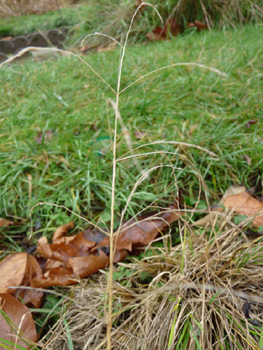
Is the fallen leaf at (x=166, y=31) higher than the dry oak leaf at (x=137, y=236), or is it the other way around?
the fallen leaf at (x=166, y=31)

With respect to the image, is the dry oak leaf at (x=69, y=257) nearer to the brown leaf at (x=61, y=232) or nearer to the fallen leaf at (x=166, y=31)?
the brown leaf at (x=61, y=232)

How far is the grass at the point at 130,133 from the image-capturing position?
4.99 feet

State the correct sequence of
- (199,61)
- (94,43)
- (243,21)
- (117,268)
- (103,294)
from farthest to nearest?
(94,43) < (243,21) < (199,61) < (117,268) < (103,294)

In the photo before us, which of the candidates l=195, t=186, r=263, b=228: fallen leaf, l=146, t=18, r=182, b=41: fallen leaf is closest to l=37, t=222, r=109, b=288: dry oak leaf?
l=195, t=186, r=263, b=228: fallen leaf

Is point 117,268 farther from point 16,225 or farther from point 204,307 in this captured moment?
point 16,225

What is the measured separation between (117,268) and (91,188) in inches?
18.4

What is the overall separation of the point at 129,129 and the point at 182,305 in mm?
1104

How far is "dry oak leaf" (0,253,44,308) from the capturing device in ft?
3.75

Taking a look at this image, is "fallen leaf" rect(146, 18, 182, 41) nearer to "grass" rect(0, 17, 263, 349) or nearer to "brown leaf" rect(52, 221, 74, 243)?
"grass" rect(0, 17, 263, 349)

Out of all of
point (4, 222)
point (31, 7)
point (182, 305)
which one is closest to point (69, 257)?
Result: point (4, 222)

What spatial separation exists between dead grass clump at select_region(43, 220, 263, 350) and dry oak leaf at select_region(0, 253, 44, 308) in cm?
14

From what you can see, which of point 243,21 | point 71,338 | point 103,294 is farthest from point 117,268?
point 243,21

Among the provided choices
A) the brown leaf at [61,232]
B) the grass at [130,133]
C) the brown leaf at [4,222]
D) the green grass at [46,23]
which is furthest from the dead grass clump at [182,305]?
the green grass at [46,23]

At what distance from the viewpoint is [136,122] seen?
1983 millimetres
